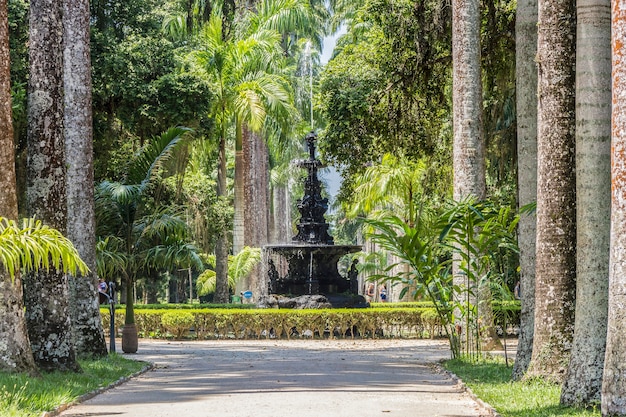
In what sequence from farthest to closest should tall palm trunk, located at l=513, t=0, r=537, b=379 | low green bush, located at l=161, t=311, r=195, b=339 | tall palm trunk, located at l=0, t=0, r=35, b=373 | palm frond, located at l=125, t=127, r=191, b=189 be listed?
low green bush, located at l=161, t=311, r=195, b=339
palm frond, located at l=125, t=127, r=191, b=189
tall palm trunk, located at l=513, t=0, r=537, b=379
tall palm trunk, located at l=0, t=0, r=35, b=373

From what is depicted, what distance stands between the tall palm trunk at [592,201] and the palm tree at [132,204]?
1154cm

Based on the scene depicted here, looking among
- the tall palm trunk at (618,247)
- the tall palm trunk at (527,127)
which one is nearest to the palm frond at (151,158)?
the tall palm trunk at (527,127)

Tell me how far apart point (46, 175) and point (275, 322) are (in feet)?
46.2

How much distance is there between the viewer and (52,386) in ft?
40.2

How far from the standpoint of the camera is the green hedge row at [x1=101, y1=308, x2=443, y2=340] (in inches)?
1082

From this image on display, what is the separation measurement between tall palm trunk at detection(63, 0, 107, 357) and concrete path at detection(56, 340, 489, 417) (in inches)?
53.1

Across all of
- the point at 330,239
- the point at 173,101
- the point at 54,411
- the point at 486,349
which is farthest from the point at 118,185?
the point at 330,239

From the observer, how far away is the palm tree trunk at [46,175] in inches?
561

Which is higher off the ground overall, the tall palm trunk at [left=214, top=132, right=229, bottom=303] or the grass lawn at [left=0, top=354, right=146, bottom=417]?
the tall palm trunk at [left=214, top=132, right=229, bottom=303]

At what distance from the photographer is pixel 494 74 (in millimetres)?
23828

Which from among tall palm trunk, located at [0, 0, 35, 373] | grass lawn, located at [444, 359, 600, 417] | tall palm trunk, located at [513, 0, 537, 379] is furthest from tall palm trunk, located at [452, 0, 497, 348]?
tall palm trunk, located at [0, 0, 35, 373]

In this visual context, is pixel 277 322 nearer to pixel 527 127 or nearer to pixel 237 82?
pixel 237 82

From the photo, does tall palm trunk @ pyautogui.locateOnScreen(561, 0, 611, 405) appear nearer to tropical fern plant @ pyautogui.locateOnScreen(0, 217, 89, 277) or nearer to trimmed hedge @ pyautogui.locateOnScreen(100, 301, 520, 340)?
tropical fern plant @ pyautogui.locateOnScreen(0, 217, 89, 277)

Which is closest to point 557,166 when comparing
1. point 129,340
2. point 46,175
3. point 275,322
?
point 46,175
